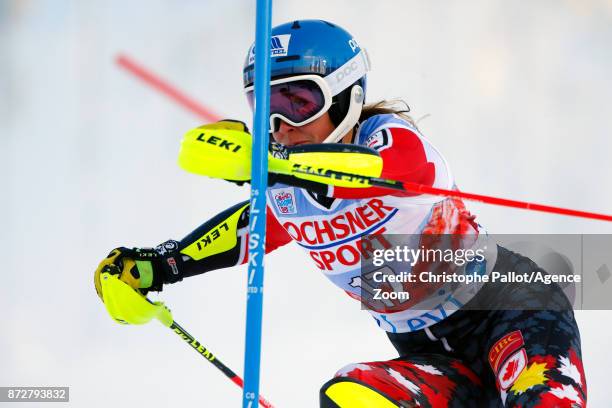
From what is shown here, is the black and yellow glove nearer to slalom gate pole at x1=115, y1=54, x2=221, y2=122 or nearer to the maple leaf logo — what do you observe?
slalom gate pole at x1=115, y1=54, x2=221, y2=122

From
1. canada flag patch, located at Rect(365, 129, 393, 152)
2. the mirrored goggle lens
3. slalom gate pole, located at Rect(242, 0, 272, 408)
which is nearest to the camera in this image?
slalom gate pole, located at Rect(242, 0, 272, 408)

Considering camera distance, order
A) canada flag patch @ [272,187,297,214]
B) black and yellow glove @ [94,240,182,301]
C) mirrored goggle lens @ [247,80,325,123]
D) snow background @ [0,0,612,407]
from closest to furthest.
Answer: mirrored goggle lens @ [247,80,325,123], canada flag patch @ [272,187,297,214], black and yellow glove @ [94,240,182,301], snow background @ [0,0,612,407]

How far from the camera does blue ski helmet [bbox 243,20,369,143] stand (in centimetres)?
255

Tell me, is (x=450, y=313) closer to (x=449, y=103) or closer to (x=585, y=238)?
(x=585, y=238)

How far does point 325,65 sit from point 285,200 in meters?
0.42

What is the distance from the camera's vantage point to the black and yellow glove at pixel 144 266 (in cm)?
287

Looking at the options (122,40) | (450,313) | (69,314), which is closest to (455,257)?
(450,313)

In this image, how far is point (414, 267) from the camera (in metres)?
2.65

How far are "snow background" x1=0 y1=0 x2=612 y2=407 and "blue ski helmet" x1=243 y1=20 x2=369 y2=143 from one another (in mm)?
1460

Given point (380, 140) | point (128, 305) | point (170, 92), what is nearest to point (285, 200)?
point (380, 140)

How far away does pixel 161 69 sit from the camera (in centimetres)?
497

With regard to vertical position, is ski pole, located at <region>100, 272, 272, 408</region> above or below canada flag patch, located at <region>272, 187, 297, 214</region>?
below

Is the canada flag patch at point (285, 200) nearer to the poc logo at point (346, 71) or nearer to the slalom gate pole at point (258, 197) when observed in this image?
the poc logo at point (346, 71)

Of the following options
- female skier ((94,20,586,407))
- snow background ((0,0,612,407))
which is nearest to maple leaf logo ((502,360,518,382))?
female skier ((94,20,586,407))
